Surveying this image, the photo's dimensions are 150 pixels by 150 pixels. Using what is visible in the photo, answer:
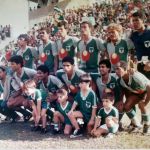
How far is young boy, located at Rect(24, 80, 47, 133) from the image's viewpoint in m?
5.80

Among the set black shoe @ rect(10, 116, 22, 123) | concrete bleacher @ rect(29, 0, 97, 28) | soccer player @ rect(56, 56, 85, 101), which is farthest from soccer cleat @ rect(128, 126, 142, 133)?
concrete bleacher @ rect(29, 0, 97, 28)

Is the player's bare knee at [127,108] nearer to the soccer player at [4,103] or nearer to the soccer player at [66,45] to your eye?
the soccer player at [66,45]

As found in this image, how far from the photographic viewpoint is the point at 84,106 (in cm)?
556

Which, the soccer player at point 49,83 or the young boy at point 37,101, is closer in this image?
the young boy at point 37,101

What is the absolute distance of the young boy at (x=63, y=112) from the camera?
5598mm

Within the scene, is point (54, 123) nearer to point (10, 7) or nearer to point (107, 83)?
point (107, 83)

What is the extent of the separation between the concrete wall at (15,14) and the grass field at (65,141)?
10.6 meters

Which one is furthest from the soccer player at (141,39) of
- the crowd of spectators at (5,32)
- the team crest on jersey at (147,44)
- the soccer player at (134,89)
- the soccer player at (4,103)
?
the crowd of spectators at (5,32)

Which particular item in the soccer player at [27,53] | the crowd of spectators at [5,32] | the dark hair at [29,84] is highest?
the crowd of spectators at [5,32]

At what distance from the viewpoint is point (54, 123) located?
5766 millimetres

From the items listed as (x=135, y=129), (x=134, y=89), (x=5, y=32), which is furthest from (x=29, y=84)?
(x=5, y=32)

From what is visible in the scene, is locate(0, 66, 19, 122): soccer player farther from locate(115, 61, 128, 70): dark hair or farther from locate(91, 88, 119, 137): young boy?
locate(115, 61, 128, 70): dark hair

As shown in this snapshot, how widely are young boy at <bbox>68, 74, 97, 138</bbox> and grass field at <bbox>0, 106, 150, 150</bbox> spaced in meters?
0.20

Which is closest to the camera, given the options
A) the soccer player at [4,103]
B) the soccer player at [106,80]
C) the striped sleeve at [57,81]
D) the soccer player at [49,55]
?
the soccer player at [106,80]
